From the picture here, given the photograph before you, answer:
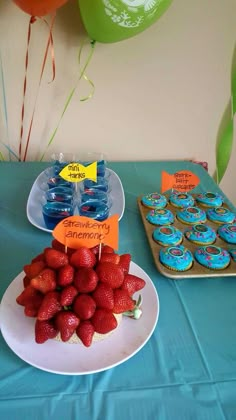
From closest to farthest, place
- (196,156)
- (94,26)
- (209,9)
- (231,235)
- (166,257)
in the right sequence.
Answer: (166,257), (231,235), (94,26), (209,9), (196,156)

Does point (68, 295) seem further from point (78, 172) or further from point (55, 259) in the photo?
point (78, 172)

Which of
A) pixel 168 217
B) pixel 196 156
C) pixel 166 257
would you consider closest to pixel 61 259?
pixel 166 257

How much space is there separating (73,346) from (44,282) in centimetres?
15

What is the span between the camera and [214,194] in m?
1.28

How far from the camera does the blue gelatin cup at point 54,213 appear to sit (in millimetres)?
1040

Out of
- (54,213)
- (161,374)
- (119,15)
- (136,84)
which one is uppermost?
(119,15)

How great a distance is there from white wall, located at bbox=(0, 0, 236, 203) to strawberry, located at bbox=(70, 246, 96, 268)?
3.21 ft

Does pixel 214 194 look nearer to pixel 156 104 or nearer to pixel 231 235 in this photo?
pixel 231 235

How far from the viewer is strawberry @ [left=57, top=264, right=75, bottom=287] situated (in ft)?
2.23

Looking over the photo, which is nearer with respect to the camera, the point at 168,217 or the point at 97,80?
the point at 168,217

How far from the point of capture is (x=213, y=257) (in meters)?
0.94

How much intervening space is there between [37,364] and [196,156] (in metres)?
1.35

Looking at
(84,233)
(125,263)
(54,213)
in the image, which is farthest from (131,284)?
(54,213)

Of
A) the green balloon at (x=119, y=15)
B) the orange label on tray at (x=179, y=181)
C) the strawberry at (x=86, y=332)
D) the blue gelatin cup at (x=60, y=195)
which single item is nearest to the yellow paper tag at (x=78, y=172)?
the blue gelatin cup at (x=60, y=195)
